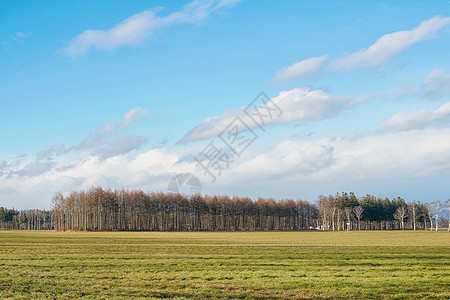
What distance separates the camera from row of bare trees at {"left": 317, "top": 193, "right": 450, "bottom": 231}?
521ft

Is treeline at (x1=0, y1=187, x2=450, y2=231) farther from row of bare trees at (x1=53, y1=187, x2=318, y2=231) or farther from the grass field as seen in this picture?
the grass field

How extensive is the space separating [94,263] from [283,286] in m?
13.2

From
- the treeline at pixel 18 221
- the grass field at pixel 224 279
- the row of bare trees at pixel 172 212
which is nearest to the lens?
the grass field at pixel 224 279

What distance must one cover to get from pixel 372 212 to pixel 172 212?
79431mm

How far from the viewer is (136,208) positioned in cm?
13400

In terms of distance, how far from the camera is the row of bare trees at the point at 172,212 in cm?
12550

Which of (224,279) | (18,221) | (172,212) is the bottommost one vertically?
(18,221)

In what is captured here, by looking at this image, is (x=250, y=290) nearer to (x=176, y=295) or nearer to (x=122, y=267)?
(x=176, y=295)

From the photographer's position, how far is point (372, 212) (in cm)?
16450

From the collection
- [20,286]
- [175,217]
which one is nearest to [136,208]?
[175,217]

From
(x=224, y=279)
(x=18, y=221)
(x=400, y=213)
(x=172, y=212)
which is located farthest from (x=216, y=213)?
(x=224, y=279)

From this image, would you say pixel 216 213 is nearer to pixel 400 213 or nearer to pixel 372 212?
pixel 372 212

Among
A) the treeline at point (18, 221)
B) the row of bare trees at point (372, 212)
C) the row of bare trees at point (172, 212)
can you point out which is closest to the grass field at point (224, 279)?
the row of bare trees at point (172, 212)

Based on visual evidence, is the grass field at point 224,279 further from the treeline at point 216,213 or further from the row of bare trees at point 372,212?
the row of bare trees at point 372,212
